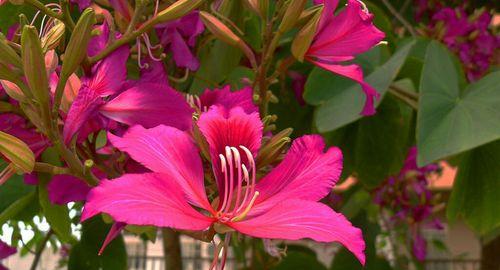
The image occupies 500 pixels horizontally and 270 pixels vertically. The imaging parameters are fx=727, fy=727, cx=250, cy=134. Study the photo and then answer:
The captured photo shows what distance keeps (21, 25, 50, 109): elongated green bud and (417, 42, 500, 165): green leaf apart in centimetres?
44

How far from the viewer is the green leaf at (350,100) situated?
0.85m

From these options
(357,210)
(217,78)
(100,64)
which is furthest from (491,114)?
(357,210)

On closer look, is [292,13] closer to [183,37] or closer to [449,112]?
Answer: [183,37]

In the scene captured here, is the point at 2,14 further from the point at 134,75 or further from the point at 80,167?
the point at 80,167

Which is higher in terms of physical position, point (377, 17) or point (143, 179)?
point (143, 179)

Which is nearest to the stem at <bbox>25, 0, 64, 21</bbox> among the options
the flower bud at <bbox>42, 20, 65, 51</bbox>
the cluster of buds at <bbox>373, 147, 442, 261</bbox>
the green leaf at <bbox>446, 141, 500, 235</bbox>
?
the flower bud at <bbox>42, 20, 65, 51</bbox>

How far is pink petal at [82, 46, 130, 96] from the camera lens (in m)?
0.47

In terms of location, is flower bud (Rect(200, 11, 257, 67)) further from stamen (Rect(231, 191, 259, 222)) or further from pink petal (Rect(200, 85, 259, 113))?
stamen (Rect(231, 191, 259, 222))

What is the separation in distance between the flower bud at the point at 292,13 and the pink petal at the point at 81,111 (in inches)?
5.7

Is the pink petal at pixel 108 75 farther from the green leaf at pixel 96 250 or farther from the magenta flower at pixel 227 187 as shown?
the green leaf at pixel 96 250

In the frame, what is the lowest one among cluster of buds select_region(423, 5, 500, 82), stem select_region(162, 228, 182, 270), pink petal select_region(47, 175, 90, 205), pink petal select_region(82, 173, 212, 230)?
stem select_region(162, 228, 182, 270)

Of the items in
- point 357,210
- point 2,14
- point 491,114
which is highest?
point 2,14

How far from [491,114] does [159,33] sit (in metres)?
0.39

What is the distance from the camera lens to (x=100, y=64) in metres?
0.47
